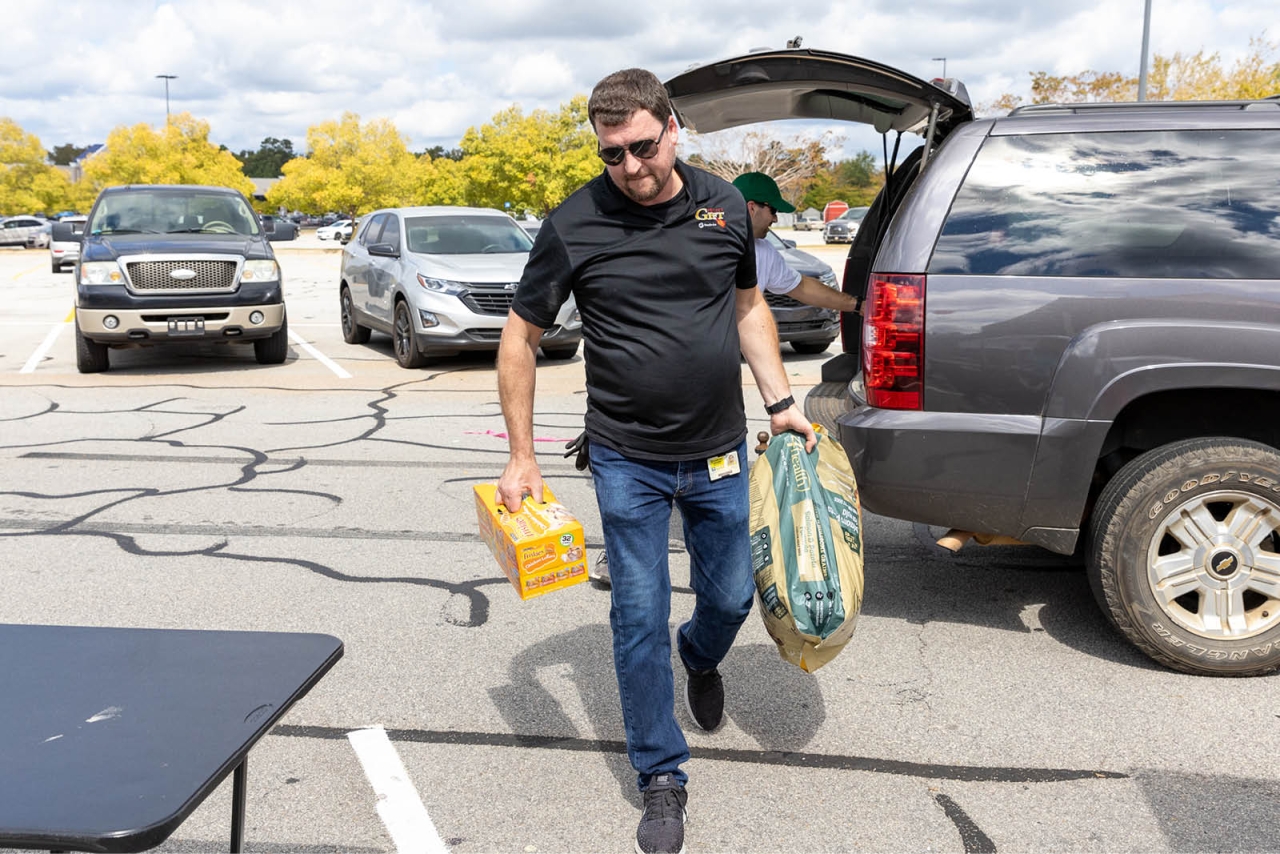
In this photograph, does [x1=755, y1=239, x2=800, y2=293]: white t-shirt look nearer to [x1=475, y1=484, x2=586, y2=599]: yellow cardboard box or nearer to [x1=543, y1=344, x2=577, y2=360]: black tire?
[x1=475, y1=484, x2=586, y2=599]: yellow cardboard box

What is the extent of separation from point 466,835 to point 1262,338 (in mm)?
2901

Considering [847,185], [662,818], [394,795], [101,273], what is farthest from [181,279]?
[847,185]

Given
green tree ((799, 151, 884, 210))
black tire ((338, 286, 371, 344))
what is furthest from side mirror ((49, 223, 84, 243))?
green tree ((799, 151, 884, 210))

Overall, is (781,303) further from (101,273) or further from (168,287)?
(101,273)

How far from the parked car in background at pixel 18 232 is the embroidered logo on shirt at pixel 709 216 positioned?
60.6 m

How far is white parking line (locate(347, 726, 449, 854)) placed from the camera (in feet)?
9.74

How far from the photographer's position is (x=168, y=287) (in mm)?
11312

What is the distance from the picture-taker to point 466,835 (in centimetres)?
300

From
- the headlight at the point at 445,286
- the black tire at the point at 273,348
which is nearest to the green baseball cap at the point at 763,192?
the headlight at the point at 445,286

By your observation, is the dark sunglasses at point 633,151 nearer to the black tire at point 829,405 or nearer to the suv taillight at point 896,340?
the suv taillight at point 896,340

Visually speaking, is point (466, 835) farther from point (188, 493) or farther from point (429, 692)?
point (188, 493)

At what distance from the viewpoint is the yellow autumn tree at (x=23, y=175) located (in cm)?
7900

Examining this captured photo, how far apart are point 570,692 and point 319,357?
9.84 m

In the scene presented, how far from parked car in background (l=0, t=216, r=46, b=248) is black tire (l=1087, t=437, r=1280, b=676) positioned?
2392 inches
